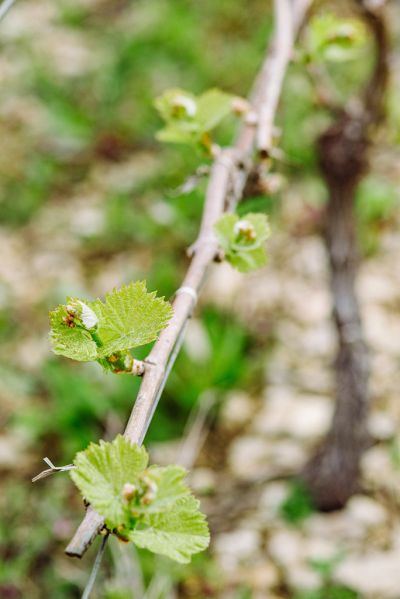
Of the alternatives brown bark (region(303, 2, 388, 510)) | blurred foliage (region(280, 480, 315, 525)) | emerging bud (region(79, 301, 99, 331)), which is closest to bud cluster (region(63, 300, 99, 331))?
emerging bud (region(79, 301, 99, 331))

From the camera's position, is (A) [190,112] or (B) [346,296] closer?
(A) [190,112]

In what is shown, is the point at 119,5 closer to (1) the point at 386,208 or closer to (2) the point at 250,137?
(1) the point at 386,208

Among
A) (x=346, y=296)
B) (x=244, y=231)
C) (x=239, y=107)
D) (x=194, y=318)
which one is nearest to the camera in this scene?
(x=244, y=231)

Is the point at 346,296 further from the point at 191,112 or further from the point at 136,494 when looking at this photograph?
the point at 136,494

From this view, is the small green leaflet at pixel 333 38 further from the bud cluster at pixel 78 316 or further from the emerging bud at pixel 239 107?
the bud cluster at pixel 78 316

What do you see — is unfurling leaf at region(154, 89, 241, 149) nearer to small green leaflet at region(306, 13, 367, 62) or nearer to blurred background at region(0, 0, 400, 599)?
blurred background at region(0, 0, 400, 599)

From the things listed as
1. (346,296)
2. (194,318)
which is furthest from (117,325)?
(194,318)

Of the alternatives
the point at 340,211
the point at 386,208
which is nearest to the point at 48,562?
the point at 340,211

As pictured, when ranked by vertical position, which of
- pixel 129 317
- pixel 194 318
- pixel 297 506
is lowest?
pixel 129 317
